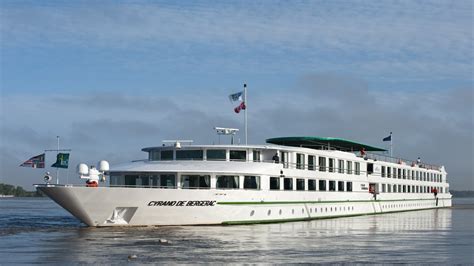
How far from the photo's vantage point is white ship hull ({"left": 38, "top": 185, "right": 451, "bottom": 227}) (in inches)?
1308

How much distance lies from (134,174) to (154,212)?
414cm

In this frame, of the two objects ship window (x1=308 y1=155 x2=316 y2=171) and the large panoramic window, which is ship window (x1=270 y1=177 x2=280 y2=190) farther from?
ship window (x1=308 y1=155 x2=316 y2=171)

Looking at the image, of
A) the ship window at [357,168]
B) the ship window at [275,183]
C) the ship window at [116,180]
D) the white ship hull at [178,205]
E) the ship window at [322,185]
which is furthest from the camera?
the ship window at [357,168]

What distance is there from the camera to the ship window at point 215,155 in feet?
132

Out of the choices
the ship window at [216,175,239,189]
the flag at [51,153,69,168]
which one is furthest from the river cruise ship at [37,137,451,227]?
the flag at [51,153,69,168]

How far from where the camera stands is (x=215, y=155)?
4038 centimetres

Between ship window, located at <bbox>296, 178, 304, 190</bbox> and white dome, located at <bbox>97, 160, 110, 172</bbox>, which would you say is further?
ship window, located at <bbox>296, 178, 304, 190</bbox>

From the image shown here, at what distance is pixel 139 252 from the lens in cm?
2320

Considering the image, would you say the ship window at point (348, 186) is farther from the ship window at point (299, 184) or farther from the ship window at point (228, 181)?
the ship window at point (228, 181)

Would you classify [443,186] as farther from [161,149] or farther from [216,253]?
[216,253]

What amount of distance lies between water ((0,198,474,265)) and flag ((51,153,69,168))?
3489mm

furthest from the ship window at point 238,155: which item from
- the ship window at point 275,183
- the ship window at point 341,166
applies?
the ship window at point 341,166

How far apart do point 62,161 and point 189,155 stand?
26.6 ft

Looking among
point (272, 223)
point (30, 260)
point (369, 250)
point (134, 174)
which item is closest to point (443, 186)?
point (272, 223)
